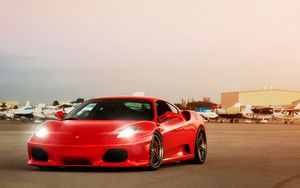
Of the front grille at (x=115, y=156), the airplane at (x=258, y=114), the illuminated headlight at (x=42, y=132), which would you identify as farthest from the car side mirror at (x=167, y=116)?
the airplane at (x=258, y=114)

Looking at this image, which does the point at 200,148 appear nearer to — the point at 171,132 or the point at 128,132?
the point at 171,132

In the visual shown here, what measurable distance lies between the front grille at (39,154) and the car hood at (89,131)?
0.18m

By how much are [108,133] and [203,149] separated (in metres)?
3.39

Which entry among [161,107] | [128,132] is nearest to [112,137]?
[128,132]

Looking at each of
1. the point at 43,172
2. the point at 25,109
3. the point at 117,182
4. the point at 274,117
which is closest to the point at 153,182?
the point at 117,182

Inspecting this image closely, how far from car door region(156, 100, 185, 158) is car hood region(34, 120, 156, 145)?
1.88 ft

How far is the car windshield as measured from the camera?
1107 cm

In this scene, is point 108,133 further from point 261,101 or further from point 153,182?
point 261,101

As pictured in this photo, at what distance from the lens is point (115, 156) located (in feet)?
32.3

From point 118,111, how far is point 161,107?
109 centimetres

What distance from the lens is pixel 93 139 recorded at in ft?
32.2

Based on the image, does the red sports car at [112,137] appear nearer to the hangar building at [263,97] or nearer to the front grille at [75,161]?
the front grille at [75,161]

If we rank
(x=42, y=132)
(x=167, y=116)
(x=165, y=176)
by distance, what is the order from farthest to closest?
(x=167, y=116) → (x=42, y=132) → (x=165, y=176)

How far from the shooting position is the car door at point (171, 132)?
11.0m
